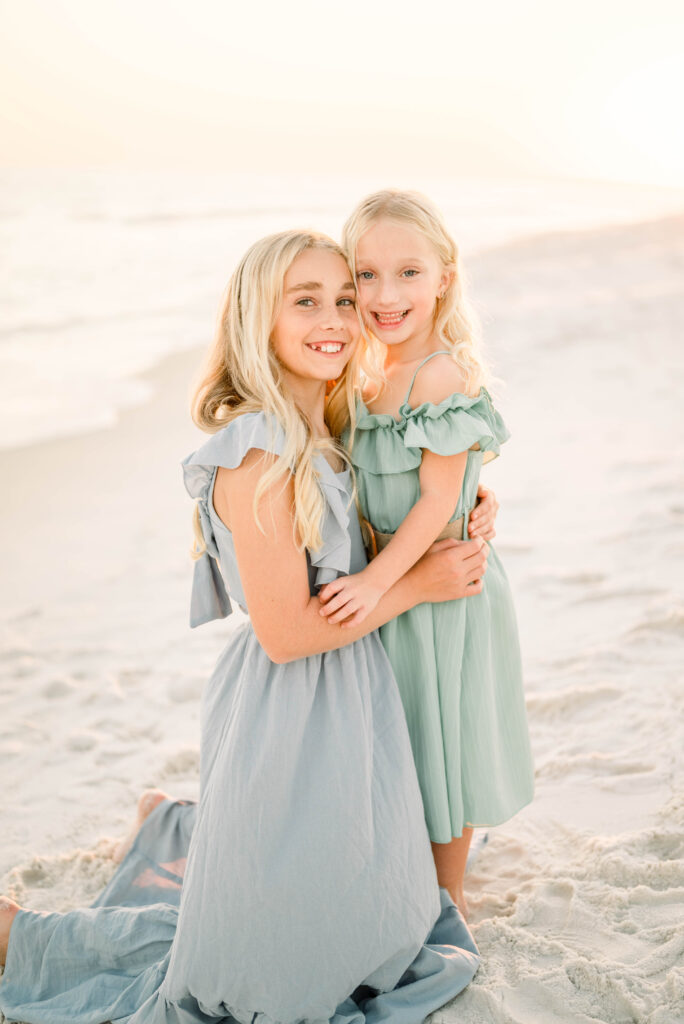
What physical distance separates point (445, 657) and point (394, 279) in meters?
1.05

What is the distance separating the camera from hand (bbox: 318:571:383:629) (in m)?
2.20

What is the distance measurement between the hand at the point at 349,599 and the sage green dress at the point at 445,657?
0.26 m

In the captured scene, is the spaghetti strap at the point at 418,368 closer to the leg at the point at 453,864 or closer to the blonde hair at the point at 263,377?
the blonde hair at the point at 263,377

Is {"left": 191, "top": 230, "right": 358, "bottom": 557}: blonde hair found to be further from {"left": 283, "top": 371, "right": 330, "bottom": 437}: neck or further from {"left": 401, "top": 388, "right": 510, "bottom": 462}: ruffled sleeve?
{"left": 401, "top": 388, "right": 510, "bottom": 462}: ruffled sleeve

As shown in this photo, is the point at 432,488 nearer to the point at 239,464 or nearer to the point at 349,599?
the point at 349,599

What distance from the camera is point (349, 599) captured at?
2.21 meters

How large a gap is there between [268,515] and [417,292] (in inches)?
31.9

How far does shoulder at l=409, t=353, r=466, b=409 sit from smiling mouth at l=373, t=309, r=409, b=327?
0.49 feet

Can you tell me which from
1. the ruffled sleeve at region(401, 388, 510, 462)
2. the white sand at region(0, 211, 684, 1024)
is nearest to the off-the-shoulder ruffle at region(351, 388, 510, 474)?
the ruffled sleeve at region(401, 388, 510, 462)

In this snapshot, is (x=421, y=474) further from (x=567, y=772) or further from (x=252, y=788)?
(x=567, y=772)

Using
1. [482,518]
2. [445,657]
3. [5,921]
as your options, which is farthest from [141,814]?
[482,518]

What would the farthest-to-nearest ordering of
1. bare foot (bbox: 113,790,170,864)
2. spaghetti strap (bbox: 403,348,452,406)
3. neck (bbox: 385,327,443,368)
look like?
1. bare foot (bbox: 113,790,170,864)
2. neck (bbox: 385,327,443,368)
3. spaghetti strap (bbox: 403,348,452,406)

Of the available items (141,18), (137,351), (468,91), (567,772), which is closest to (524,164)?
(468,91)

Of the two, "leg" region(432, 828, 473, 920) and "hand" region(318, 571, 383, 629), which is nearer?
"hand" region(318, 571, 383, 629)
